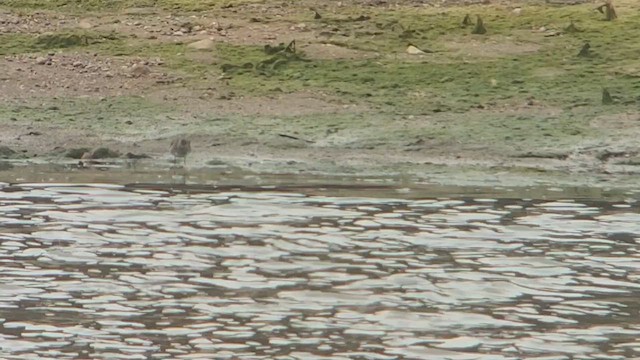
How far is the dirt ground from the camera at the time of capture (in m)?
12.3

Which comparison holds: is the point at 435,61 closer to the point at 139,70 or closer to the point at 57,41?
the point at 139,70

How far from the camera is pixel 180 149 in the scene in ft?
41.3

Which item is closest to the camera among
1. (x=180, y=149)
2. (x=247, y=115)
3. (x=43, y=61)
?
(x=180, y=149)

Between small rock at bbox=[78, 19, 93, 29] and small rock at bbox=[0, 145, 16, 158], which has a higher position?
small rock at bbox=[78, 19, 93, 29]

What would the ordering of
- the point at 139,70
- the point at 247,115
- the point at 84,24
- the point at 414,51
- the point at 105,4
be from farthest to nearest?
the point at 105,4
the point at 84,24
the point at 414,51
the point at 139,70
the point at 247,115

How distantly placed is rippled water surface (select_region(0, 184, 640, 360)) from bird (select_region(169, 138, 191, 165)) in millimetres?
1489

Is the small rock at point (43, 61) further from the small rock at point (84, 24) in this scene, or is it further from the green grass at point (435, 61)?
the small rock at point (84, 24)

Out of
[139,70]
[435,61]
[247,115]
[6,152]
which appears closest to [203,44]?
[139,70]

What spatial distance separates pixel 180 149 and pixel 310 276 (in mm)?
4487

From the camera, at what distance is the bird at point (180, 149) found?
1258 centimetres

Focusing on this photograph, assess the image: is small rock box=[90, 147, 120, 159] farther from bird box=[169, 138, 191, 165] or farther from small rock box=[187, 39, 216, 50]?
small rock box=[187, 39, 216, 50]

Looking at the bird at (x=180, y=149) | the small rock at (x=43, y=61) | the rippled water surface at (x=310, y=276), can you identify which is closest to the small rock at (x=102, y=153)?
the bird at (x=180, y=149)

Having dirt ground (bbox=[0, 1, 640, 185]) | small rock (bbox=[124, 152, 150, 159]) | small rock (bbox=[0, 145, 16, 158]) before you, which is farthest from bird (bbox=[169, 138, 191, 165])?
small rock (bbox=[0, 145, 16, 158])

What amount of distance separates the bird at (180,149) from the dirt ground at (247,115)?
0.07m
